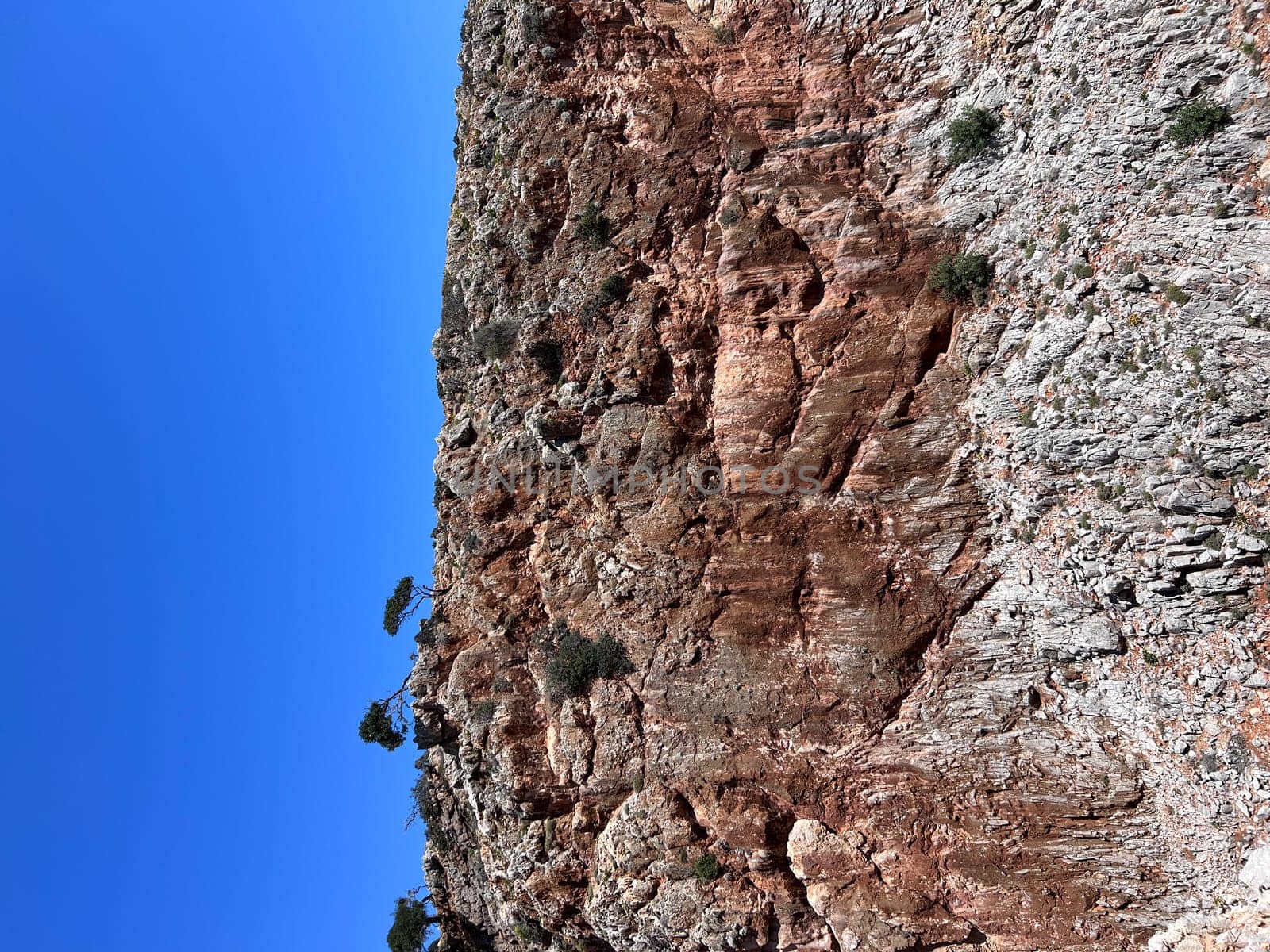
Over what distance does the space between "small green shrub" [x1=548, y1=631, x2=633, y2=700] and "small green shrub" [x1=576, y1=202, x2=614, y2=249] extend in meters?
12.4

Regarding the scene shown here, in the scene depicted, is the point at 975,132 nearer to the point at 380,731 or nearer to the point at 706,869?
the point at 706,869

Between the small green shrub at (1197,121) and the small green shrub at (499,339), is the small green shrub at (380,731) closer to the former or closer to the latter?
the small green shrub at (499,339)

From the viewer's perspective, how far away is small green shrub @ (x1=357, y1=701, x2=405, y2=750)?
27500 millimetres

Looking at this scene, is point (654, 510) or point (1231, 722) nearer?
point (1231, 722)

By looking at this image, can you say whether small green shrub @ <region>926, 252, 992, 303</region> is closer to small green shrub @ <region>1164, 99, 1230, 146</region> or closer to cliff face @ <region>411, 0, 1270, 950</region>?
cliff face @ <region>411, 0, 1270, 950</region>

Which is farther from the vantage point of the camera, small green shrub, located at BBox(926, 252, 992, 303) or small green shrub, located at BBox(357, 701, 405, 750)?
small green shrub, located at BBox(357, 701, 405, 750)

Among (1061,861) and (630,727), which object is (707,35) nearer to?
(630,727)

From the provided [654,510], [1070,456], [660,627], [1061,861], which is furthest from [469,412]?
[1061,861]

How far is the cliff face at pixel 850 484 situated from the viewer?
17438mm

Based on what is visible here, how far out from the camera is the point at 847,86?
76.9 feet

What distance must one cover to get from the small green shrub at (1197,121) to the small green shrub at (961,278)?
486 centimetres

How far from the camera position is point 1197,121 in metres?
17.2

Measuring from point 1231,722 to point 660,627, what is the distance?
13597 millimetres

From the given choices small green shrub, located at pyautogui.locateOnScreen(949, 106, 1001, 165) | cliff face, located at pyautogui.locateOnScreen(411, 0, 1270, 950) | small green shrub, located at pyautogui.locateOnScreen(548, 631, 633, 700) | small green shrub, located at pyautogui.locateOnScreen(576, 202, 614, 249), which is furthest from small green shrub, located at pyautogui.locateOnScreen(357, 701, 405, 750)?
small green shrub, located at pyautogui.locateOnScreen(949, 106, 1001, 165)
